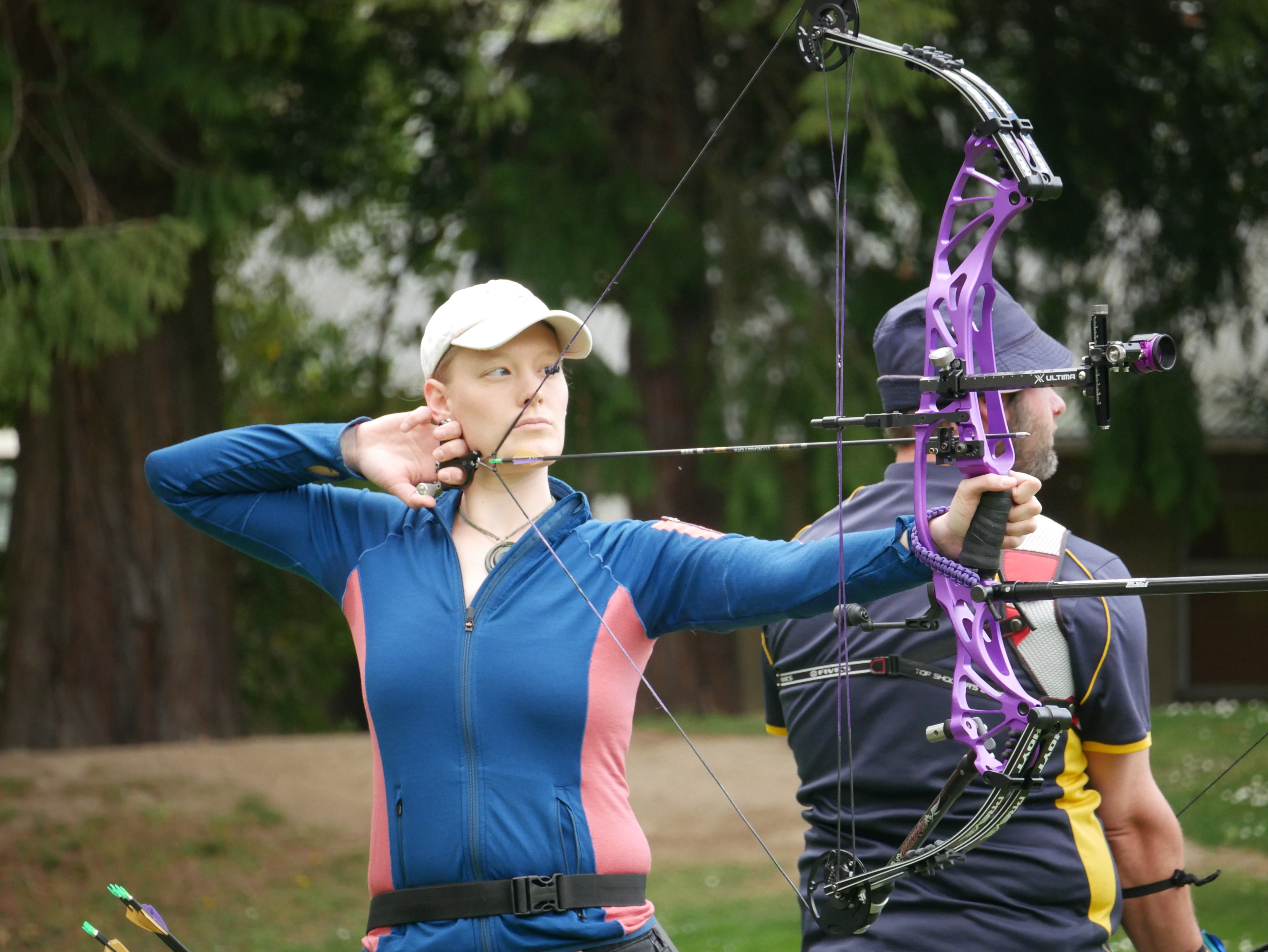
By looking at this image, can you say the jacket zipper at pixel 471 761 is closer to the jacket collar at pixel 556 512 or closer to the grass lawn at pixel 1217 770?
the jacket collar at pixel 556 512

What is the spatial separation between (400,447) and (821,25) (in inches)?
35.2

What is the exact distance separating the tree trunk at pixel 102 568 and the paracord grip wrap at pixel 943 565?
23.5ft

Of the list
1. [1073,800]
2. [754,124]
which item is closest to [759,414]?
[754,124]

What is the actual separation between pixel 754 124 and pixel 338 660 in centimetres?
609

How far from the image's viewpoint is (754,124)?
10.2 metres

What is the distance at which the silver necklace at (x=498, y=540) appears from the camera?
7.13 feet

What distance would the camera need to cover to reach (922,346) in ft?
7.67

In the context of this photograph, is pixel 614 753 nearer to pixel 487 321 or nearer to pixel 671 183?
pixel 487 321

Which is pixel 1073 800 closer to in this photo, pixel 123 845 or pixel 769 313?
pixel 123 845

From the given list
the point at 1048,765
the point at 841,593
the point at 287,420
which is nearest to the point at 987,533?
the point at 841,593

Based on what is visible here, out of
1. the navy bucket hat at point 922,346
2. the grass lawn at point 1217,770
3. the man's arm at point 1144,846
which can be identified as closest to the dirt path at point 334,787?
the grass lawn at point 1217,770

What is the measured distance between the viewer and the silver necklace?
2.17 meters

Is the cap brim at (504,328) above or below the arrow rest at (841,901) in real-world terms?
above

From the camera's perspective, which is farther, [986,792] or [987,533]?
[986,792]
